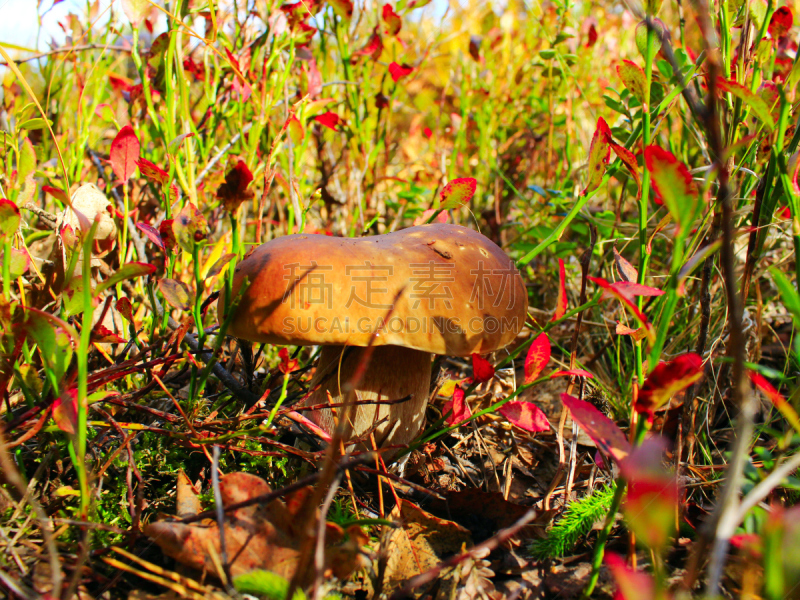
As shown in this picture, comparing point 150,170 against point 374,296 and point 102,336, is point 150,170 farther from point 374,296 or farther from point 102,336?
point 374,296

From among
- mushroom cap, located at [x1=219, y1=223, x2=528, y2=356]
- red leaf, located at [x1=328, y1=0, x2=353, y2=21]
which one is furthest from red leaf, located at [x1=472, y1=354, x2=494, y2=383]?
red leaf, located at [x1=328, y1=0, x2=353, y2=21]

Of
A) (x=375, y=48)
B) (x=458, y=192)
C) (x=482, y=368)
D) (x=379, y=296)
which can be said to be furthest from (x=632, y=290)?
(x=375, y=48)

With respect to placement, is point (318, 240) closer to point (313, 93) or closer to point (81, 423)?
point (81, 423)

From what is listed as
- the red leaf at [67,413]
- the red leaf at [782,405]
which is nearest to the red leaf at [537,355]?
the red leaf at [782,405]

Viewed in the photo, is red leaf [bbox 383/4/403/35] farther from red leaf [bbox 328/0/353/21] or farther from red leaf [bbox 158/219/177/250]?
red leaf [bbox 158/219/177/250]

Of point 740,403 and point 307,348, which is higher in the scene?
point 740,403
